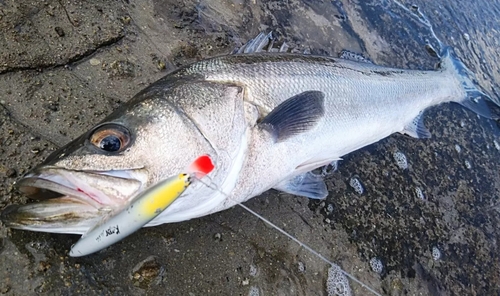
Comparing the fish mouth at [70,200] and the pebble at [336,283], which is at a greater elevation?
the fish mouth at [70,200]

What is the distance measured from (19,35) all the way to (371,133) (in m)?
2.67

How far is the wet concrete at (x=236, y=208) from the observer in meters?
2.36

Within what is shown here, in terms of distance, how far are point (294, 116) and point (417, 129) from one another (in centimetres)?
194

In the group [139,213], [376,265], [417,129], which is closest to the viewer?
[139,213]

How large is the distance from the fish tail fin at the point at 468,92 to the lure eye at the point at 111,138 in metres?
3.56

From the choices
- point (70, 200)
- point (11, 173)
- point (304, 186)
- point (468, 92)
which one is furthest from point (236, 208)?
point (468, 92)

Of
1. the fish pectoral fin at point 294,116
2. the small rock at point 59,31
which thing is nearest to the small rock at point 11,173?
the small rock at point 59,31

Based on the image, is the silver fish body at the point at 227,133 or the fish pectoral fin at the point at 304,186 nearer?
the silver fish body at the point at 227,133

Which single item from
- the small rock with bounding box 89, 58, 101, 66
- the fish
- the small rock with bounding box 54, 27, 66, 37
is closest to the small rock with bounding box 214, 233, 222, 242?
the fish

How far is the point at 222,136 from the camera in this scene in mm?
2307

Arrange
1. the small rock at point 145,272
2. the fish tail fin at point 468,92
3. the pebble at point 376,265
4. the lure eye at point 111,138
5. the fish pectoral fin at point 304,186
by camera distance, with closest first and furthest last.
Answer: the lure eye at point 111,138, the small rock at point 145,272, the fish pectoral fin at point 304,186, the pebble at point 376,265, the fish tail fin at point 468,92

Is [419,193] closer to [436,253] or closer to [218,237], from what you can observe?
[436,253]

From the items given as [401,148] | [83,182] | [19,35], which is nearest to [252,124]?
[83,182]

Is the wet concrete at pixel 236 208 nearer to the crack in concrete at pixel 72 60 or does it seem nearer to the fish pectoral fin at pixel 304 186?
the crack in concrete at pixel 72 60
